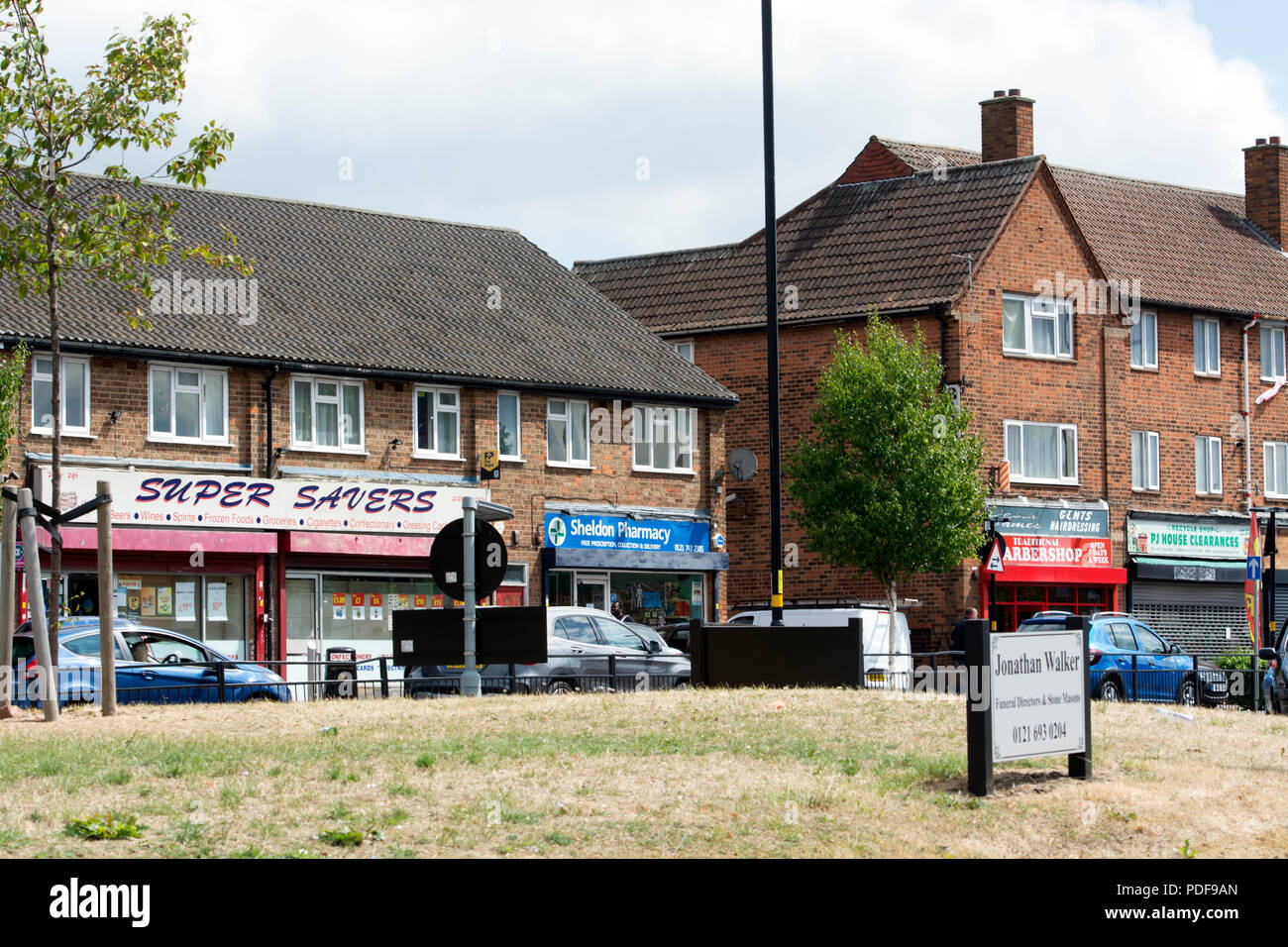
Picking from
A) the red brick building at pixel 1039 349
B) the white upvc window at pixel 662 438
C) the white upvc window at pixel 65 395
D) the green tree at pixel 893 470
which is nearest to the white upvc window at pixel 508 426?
the white upvc window at pixel 662 438

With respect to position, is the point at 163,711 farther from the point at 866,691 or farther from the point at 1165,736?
the point at 1165,736

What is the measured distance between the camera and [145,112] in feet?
64.8

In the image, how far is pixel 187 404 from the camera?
108ft

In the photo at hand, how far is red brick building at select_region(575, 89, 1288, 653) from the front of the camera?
42.0 meters

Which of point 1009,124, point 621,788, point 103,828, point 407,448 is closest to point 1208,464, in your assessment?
point 1009,124

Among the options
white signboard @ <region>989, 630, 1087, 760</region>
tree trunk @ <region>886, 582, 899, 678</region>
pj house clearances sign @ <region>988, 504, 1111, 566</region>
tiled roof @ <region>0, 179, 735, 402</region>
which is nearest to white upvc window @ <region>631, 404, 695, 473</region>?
tiled roof @ <region>0, 179, 735, 402</region>

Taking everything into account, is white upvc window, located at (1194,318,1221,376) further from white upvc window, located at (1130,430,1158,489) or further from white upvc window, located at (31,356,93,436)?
white upvc window, located at (31,356,93,436)

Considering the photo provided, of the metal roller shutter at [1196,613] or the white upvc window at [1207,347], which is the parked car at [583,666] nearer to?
the metal roller shutter at [1196,613]

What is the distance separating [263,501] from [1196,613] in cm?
2460

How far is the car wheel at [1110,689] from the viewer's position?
2577cm

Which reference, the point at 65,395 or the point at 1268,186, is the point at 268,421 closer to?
the point at 65,395

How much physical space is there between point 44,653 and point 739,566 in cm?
2741
